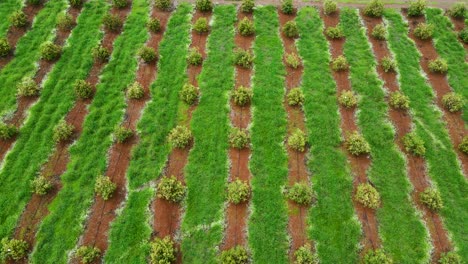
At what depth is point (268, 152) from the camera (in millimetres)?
25875

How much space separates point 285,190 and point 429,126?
1251cm

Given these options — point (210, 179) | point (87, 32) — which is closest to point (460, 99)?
point (210, 179)

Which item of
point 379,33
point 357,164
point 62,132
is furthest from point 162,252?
point 379,33

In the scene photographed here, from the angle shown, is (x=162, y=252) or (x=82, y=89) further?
(x=82, y=89)

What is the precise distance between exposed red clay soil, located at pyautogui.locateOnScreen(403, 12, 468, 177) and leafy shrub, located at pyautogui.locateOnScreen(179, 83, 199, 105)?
61.5 feet

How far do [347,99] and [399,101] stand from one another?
3927 mm

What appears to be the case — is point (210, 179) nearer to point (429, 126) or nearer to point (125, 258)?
point (125, 258)

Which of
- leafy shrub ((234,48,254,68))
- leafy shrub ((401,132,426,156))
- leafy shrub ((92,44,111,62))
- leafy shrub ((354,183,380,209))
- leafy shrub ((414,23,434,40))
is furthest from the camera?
leafy shrub ((414,23,434,40))

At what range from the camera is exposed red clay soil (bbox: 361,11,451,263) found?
74.3 feet

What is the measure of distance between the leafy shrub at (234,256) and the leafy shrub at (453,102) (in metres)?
19.5

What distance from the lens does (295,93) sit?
93.5 ft

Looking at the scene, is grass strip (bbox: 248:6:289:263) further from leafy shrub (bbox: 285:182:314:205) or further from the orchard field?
leafy shrub (bbox: 285:182:314:205)

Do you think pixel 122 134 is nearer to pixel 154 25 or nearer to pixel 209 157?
pixel 209 157

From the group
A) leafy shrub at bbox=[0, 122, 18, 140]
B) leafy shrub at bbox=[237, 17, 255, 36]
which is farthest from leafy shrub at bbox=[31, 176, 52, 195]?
leafy shrub at bbox=[237, 17, 255, 36]
